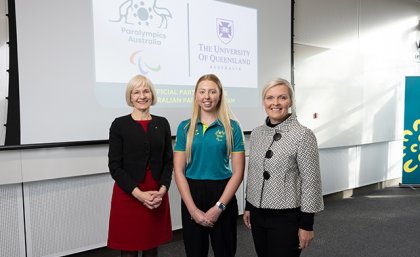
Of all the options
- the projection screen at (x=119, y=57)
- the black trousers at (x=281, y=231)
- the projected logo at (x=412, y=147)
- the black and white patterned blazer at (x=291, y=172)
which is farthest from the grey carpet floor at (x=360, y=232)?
the black and white patterned blazer at (x=291, y=172)

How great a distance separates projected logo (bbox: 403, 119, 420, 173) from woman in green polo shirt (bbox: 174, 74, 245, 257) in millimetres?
4504

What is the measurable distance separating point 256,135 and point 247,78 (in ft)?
6.64

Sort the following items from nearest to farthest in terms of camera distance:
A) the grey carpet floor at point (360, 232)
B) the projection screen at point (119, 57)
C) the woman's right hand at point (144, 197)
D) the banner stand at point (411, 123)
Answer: the woman's right hand at point (144, 197) → the projection screen at point (119, 57) → the grey carpet floor at point (360, 232) → the banner stand at point (411, 123)

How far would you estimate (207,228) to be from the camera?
65.3 inches

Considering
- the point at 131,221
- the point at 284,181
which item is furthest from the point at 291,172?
the point at 131,221

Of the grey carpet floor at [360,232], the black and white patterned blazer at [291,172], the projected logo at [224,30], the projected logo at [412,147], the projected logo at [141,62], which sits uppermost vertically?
the projected logo at [224,30]

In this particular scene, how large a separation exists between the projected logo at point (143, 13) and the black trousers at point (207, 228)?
5.35 feet

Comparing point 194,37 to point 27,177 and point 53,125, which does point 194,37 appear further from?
point 27,177

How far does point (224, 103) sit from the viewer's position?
1.69 metres

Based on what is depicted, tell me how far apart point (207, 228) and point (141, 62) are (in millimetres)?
1632

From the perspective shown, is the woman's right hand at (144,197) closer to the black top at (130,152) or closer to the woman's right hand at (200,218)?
the black top at (130,152)

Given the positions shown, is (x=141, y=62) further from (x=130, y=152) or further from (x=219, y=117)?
(x=219, y=117)

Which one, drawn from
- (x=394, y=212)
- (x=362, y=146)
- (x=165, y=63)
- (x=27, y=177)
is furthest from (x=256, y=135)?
(x=362, y=146)

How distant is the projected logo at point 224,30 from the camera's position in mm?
3222
